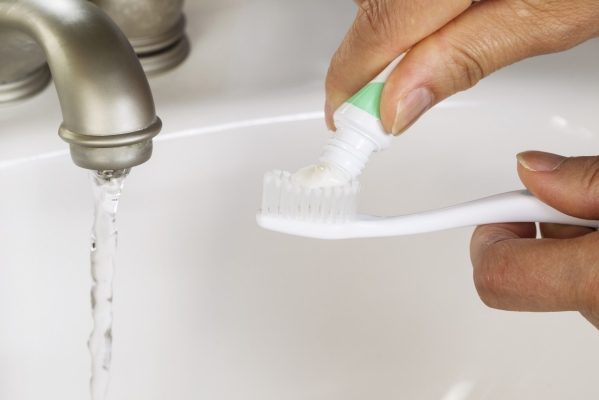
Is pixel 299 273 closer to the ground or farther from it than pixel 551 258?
closer to the ground

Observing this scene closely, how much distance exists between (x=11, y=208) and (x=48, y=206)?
19 millimetres

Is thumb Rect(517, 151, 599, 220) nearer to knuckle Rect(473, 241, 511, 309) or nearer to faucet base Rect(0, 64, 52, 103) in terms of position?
knuckle Rect(473, 241, 511, 309)

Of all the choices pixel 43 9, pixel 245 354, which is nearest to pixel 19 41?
pixel 43 9

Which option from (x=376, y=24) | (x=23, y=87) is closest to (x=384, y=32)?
(x=376, y=24)

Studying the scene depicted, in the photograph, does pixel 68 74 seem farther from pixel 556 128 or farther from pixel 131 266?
pixel 556 128

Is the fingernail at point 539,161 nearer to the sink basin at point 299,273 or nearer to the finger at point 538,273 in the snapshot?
the finger at point 538,273

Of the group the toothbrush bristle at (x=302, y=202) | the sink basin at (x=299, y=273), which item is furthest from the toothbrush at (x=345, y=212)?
the sink basin at (x=299, y=273)

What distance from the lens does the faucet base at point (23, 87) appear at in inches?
15.5

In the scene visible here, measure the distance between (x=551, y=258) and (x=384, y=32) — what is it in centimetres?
11

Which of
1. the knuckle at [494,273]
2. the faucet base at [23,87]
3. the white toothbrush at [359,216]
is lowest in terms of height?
the faucet base at [23,87]

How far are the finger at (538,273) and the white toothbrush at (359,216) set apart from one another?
2 cm

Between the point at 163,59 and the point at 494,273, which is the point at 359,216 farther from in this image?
the point at 163,59

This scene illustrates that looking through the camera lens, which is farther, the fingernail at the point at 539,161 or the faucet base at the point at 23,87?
the faucet base at the point at 23,87

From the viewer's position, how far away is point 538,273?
0.28 meters
